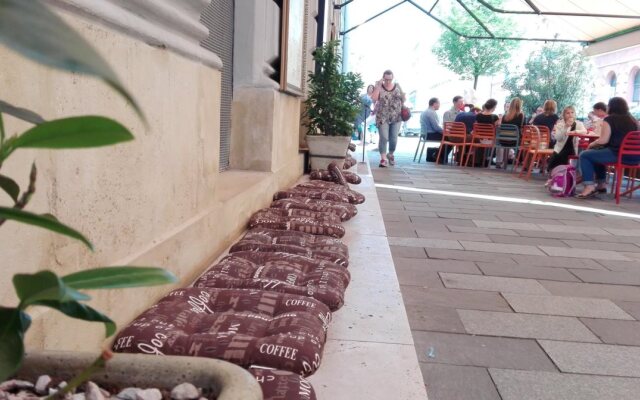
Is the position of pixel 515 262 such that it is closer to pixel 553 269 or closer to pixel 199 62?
pixel 553 269

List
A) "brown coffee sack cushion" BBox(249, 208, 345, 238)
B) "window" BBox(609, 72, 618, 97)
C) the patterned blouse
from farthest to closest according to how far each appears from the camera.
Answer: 1. "window" BBox(609, 72, 618, 97)
2. the patterned blouse
3. "brown coffee sack cushion" BBox(249, 208, 345, 238)

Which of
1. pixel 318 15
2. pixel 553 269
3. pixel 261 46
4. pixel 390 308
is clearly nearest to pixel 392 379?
pixel 390 308

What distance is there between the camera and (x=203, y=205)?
2.86m

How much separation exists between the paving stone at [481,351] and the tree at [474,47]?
21688 mm

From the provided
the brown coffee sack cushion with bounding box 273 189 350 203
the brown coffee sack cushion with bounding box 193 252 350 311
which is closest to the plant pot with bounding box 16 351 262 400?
the brown coffee sack cushion with bounding box 193 252 350 311

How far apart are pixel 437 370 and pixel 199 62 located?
5.58 feet

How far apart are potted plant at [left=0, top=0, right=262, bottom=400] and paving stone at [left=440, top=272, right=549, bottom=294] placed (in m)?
2.37

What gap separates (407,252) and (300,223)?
820mm

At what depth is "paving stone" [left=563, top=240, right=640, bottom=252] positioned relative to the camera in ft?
14.5

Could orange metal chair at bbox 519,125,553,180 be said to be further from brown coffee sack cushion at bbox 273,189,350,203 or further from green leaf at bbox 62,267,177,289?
green leaf at bbox 62,267,177,289

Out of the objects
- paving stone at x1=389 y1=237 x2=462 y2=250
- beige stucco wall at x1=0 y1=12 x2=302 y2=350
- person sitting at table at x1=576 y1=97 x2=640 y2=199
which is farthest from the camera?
person sitting at table at x1=576 y1=97 x2=640 y2=199

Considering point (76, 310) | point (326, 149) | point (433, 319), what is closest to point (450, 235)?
point (433, 319)

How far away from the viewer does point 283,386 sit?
1.53m

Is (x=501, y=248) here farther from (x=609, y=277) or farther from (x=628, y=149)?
(x=628, y=149)
